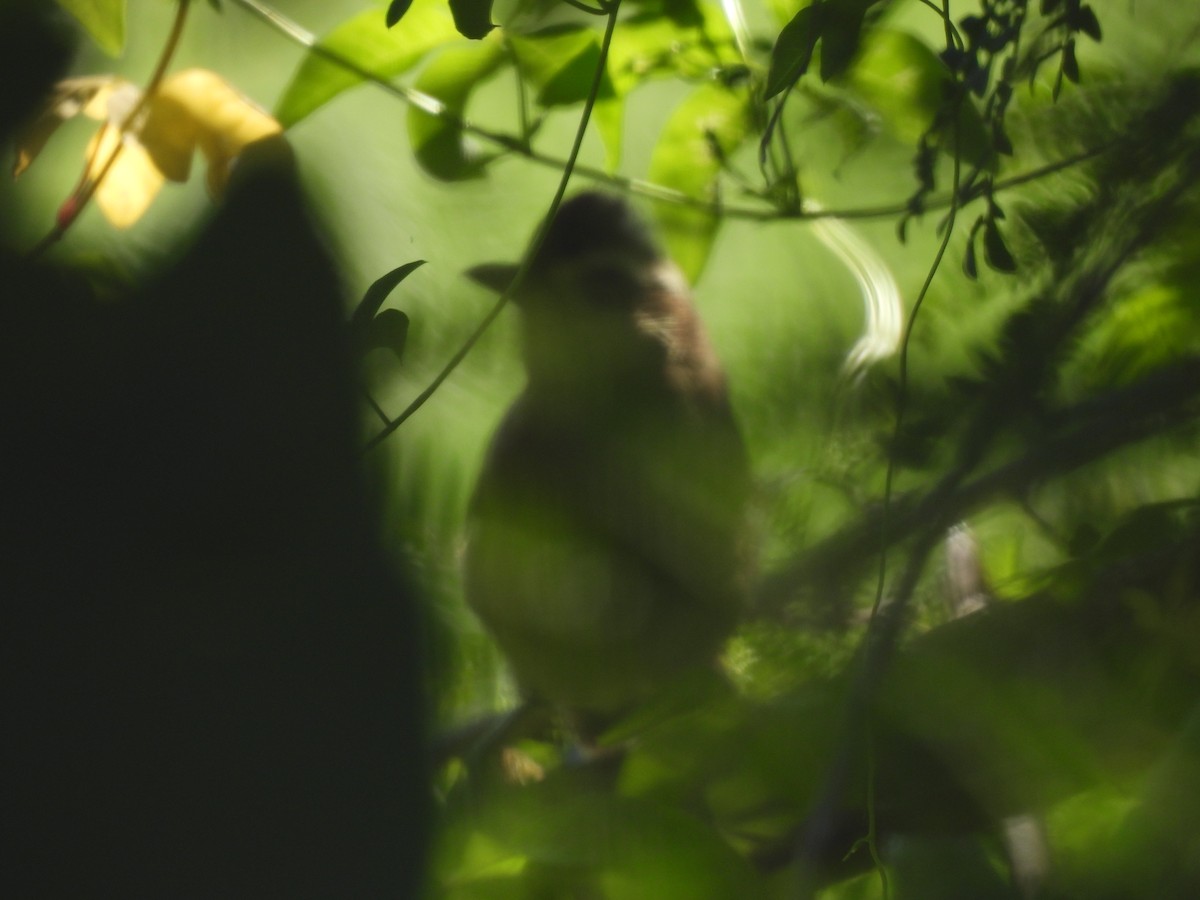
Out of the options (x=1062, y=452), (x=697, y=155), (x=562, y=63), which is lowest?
(x=1062, y=452)

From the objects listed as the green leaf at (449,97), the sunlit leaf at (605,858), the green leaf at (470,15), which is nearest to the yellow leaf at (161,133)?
the green leaf at (449,97)

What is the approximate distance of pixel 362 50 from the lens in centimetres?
79

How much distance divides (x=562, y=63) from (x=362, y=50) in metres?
0.15

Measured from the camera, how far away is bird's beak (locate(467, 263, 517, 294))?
0.86 metres

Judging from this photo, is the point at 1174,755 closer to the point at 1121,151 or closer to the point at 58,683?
the point at 1121,151

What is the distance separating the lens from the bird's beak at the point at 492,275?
34.0 inches

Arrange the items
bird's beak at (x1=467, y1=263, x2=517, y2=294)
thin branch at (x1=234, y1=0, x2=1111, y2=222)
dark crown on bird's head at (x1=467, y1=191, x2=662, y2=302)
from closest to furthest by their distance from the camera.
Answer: thin branch at (x1=234, y1=0, x2=1111, y2=222) < bird's beak at (x1=467, y1=263, x2=517, y2=294) < dark crown on bird's head at (x1=467, y1=191, x2=662, y2=302)

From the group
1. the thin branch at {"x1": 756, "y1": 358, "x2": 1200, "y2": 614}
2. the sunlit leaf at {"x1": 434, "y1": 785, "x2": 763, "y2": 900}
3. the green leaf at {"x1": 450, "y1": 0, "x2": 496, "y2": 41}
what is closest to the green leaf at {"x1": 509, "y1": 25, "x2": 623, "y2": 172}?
the green leaf at {"x1": 450, "y1": 0, "x2": 496, "y2": 41}

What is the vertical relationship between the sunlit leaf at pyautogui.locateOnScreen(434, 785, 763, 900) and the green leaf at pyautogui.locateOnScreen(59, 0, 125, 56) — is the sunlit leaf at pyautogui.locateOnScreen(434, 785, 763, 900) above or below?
below

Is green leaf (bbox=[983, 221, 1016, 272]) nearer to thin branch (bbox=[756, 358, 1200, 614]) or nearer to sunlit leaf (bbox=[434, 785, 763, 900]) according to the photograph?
thin branch (bbox=[756, 358, 1200, 614])

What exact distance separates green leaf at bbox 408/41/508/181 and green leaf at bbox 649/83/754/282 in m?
0.17

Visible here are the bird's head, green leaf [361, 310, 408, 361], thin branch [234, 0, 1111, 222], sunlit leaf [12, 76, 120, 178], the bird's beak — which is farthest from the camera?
the bird's head

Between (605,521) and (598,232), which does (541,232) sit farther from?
(598,232)

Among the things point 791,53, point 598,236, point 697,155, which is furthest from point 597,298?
point 791,53
